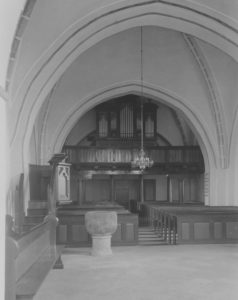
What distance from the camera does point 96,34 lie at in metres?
11.2

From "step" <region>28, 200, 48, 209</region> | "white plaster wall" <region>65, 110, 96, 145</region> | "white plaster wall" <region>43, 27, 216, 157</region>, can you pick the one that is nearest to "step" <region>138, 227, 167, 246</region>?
"step" <region>28, 200, 48, 209</region>

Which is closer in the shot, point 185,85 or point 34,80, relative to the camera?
point 34,80

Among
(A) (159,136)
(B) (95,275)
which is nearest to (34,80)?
(B) (95,275)

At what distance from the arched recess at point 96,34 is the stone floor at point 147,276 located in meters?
4.20

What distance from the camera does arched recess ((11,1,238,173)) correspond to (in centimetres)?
1055

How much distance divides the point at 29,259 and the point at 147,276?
238cm

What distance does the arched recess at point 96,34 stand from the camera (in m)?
10.6

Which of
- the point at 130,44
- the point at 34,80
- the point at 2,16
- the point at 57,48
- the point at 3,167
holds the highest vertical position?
the point at 130,44

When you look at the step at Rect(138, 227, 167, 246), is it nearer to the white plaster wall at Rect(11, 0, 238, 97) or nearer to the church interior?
the church interior

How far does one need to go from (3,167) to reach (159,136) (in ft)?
63.5

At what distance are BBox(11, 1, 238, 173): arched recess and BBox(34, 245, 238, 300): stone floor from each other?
420 centimetres

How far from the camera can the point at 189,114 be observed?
56.7 ft

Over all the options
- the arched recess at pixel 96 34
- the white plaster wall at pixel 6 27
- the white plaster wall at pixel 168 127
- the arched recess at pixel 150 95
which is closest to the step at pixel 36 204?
the arched recess at pixel 96 34

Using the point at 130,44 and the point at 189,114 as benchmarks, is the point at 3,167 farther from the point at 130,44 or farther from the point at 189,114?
the point at 189,114
